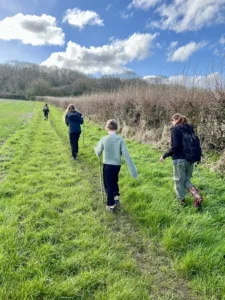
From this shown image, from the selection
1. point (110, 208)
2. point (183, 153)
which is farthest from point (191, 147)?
point (110, 208)

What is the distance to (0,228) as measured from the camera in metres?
A: 3.37

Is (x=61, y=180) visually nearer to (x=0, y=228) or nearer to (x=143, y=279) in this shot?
(x=0, y=228)

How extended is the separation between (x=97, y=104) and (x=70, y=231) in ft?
53.7

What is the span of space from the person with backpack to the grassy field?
32 centimetres

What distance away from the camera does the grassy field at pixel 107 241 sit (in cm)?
250

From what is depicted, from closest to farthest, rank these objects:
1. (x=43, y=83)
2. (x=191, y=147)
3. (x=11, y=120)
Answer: (x=191, y=147), (x=11, y=120), (x=43, y=83)

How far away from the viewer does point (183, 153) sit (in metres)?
4.30

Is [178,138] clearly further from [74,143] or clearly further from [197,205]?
[74,143]

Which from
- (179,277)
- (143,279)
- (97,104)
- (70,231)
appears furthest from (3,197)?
(97,104)

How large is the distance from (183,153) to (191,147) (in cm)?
22

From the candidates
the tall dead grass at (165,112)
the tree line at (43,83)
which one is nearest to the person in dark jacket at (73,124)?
the tall dead grass at (165,112)

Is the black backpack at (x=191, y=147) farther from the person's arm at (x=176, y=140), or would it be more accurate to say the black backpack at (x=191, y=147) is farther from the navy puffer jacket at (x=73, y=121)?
the navy puffer jacket at (x=73, y=121)

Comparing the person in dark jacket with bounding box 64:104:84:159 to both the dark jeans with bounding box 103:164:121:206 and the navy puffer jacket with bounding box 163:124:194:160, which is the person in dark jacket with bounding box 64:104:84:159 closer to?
the dark jeans with bounding box 103:164:121:206

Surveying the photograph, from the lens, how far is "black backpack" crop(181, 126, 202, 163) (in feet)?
13.6
